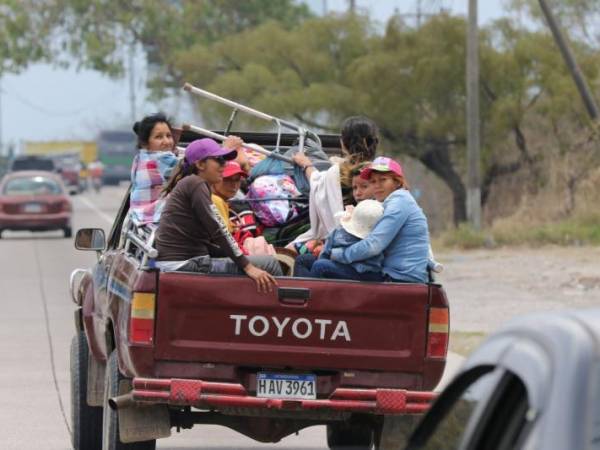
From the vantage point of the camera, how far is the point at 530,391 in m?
3.28

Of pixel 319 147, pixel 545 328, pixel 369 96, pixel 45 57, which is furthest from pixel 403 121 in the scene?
pixel 545 328

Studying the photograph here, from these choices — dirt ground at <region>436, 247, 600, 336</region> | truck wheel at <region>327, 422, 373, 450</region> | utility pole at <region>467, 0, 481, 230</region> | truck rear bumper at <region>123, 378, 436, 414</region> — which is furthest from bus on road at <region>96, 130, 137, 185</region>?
truck rear bumper at <region>123, 378, 436, 414</region>

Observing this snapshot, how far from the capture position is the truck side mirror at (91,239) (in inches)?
392

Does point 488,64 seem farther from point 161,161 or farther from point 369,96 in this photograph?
point 161,161

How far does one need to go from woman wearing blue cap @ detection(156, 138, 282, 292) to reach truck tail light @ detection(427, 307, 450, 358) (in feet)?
2.69

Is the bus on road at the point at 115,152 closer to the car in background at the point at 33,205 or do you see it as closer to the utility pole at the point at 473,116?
the car in background at the point at 33,205

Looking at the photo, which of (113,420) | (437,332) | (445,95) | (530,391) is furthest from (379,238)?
(445,95)

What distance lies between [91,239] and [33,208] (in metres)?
27.8

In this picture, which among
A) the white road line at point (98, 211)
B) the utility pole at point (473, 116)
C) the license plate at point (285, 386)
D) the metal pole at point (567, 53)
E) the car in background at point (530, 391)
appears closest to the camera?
the car in background at point (530, 391)

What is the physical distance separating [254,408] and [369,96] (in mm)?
36159

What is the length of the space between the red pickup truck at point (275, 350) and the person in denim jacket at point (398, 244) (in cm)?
36

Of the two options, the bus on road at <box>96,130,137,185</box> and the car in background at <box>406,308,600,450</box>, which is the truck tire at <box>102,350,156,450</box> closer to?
the car in background at <box>406,308,600,450</box>

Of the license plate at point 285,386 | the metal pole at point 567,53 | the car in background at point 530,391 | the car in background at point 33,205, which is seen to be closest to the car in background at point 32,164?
the car in background at point 33,205

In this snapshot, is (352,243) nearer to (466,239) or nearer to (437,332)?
(437,332)
